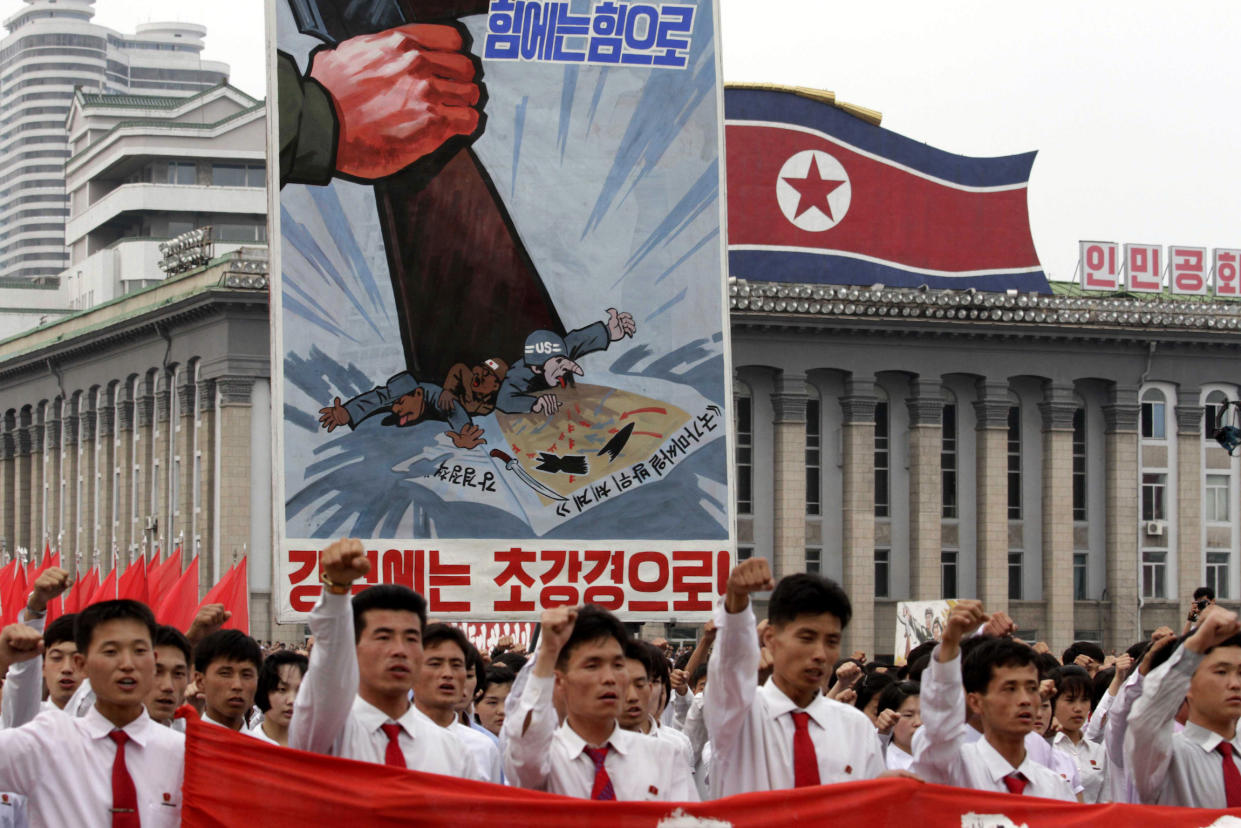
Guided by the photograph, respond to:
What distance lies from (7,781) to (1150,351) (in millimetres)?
62956

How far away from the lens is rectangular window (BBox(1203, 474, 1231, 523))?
69250 mm

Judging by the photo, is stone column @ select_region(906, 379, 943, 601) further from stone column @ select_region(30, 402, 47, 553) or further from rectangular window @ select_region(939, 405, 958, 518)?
stone column @ select_region(30, 402, 47, 553)

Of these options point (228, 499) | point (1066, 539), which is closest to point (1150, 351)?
point (1066, 539)

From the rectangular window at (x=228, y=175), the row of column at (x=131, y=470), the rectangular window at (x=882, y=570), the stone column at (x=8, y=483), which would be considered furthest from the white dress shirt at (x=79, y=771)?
the rectangular window at (x=228, y=175)

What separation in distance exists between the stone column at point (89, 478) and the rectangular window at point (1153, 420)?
35330 millimetres

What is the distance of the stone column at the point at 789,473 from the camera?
2552 inches

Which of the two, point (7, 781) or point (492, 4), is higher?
point (492, 4)

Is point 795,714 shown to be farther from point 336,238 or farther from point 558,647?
point 336,238

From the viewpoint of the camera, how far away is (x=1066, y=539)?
66938mm

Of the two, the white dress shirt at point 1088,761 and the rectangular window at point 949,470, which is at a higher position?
the rectangular window at point 949,470

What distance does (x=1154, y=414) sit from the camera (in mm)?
69250

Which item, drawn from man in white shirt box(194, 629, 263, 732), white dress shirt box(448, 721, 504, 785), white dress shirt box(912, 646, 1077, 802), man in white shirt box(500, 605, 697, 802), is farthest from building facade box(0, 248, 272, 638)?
man in white shirt box(500, 605, 697, 802)

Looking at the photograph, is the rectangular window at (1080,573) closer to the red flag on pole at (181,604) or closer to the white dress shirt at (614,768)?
the red flag on pole at (181,604)

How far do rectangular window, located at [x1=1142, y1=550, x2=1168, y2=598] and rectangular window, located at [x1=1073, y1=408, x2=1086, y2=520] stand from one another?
2.50m
